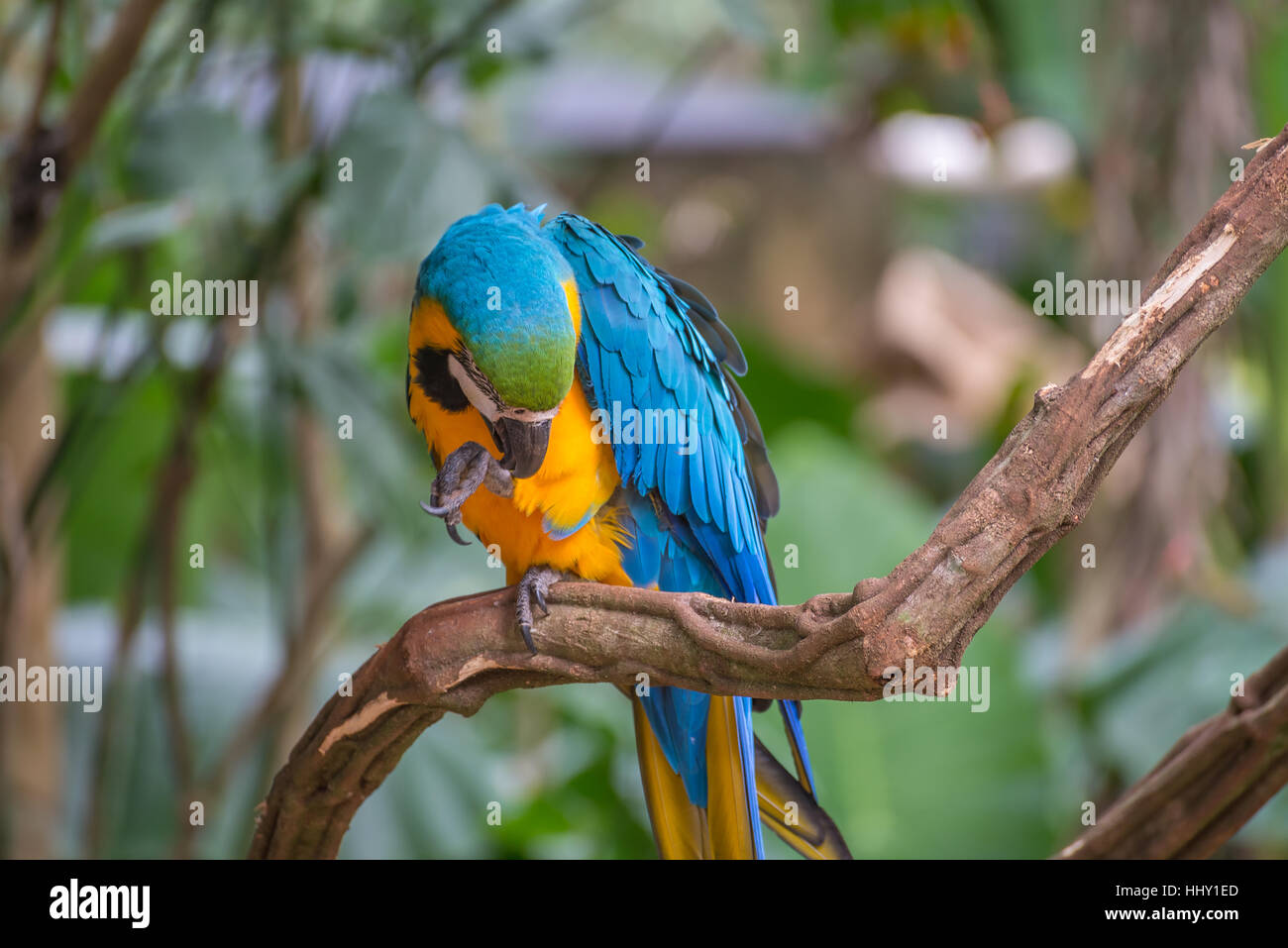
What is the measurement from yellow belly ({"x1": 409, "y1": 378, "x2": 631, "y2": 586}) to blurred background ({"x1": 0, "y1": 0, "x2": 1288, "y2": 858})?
379 mm

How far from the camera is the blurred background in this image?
163 cm

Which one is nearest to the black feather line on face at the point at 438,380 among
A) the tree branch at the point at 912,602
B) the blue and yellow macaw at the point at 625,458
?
the blue and yellow macaw at the point at 625,458

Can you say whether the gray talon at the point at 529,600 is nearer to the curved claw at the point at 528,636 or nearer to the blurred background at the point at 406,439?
the curved claw at the point at 528,636

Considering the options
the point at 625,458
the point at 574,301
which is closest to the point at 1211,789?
the point at 625,458

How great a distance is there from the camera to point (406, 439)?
1905mm

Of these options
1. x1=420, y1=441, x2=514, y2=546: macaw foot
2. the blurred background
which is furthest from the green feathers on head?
the blurred background

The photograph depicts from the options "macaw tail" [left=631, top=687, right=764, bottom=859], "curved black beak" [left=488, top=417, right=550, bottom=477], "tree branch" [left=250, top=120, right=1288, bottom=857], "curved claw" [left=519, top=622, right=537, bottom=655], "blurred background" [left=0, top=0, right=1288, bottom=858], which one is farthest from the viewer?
"blurred background" [left=0, top=0, right=1288, bottom=858]

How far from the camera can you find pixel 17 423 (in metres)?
1.96

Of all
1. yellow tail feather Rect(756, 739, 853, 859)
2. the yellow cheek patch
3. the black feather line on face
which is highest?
the yellow cheek patch

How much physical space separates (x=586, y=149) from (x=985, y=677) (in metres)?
3.95

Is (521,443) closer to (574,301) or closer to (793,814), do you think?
(574,301)

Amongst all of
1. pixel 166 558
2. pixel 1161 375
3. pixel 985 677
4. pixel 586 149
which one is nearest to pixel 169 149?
pixel 166 558

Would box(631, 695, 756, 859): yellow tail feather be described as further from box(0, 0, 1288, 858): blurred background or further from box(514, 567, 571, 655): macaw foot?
box(0, 0, 1288, 858): blurred background
